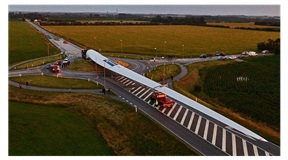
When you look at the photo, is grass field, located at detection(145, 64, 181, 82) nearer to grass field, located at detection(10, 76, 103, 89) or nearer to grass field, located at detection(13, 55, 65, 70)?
grass field, located at detection(10, 76, 103, 89)

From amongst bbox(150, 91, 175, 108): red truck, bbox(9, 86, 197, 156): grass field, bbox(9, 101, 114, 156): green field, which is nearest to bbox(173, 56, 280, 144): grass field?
bbox(150, 91, 175, 108): red truck

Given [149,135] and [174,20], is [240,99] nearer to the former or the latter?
[149,135]

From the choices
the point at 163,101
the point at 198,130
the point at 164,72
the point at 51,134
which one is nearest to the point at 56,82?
the point at 164,72

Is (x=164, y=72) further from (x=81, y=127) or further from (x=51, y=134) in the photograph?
(x=51, y=134)

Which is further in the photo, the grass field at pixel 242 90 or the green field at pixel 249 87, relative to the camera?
the green field at pixel 249 87

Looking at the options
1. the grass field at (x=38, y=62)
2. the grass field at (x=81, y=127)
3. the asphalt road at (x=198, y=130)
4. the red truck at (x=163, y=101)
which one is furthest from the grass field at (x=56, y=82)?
the red truck at (x=163, y=101)

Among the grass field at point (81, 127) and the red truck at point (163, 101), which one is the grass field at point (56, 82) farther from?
the red truck at point (163, 101)
